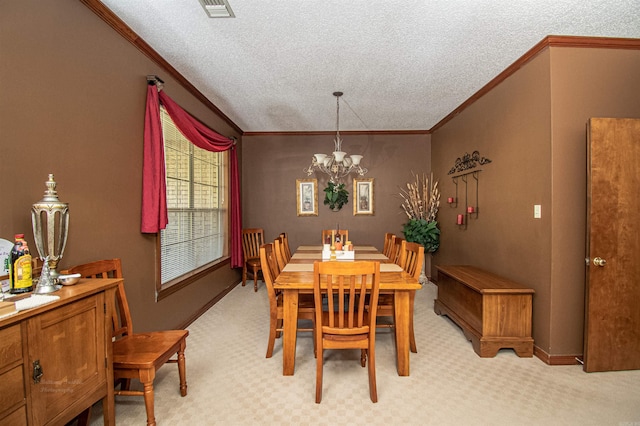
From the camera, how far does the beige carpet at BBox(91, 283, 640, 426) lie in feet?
6.23

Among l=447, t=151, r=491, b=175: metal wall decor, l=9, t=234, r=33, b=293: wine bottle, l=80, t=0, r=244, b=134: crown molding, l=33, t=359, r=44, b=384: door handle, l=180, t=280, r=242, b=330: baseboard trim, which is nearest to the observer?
l=33, t=359, r=44, b=384: door handle

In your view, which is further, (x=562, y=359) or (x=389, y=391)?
(x=562, y=359)

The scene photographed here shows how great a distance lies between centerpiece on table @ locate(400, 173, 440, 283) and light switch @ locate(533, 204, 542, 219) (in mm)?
2287

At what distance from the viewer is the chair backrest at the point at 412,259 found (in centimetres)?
258

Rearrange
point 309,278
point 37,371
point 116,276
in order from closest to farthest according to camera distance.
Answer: point 37,371 → point 116,276 → point 309,278

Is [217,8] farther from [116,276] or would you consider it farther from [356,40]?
[116,276]

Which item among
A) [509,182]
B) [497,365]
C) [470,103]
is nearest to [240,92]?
[470,103]

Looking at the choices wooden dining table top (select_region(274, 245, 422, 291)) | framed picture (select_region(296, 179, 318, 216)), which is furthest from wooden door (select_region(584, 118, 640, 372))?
framed picture (select_region(296, 179, 318, 216))

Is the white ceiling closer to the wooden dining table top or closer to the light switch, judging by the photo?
the light switch

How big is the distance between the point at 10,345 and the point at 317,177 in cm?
483

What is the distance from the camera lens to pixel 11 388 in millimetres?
1138

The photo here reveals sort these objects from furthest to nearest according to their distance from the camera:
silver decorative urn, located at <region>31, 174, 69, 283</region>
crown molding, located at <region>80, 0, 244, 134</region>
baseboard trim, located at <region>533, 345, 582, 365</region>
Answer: baseboard trim, located at <region>533, 345, 582, 365</region>
crown molding, located at <region>80, 0, 244, 134</region>
silver decorative urn, located at <region>31, 174, 69, 283</region>

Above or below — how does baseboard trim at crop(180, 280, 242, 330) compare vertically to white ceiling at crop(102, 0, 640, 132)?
below

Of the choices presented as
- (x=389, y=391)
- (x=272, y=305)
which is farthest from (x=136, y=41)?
(x=389, y=391)
